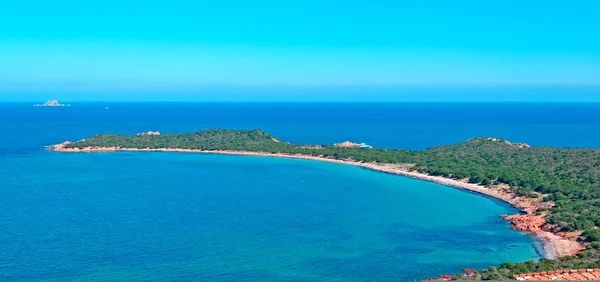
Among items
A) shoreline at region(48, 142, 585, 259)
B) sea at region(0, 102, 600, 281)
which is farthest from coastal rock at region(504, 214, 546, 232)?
sea at region(0, 102, 600, 281)

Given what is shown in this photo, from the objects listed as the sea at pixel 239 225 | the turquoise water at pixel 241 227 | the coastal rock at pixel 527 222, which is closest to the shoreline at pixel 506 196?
the coastal rock at pixel 527 222

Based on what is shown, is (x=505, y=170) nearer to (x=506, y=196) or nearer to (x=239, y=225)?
(x=506, y=196)

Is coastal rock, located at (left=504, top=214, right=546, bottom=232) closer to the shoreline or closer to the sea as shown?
the shoreline

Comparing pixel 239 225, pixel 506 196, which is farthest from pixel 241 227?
pixel 506 196

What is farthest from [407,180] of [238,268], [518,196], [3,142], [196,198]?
[3,142]

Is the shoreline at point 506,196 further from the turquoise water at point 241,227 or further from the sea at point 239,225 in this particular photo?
the turquoise water at point 241,227
